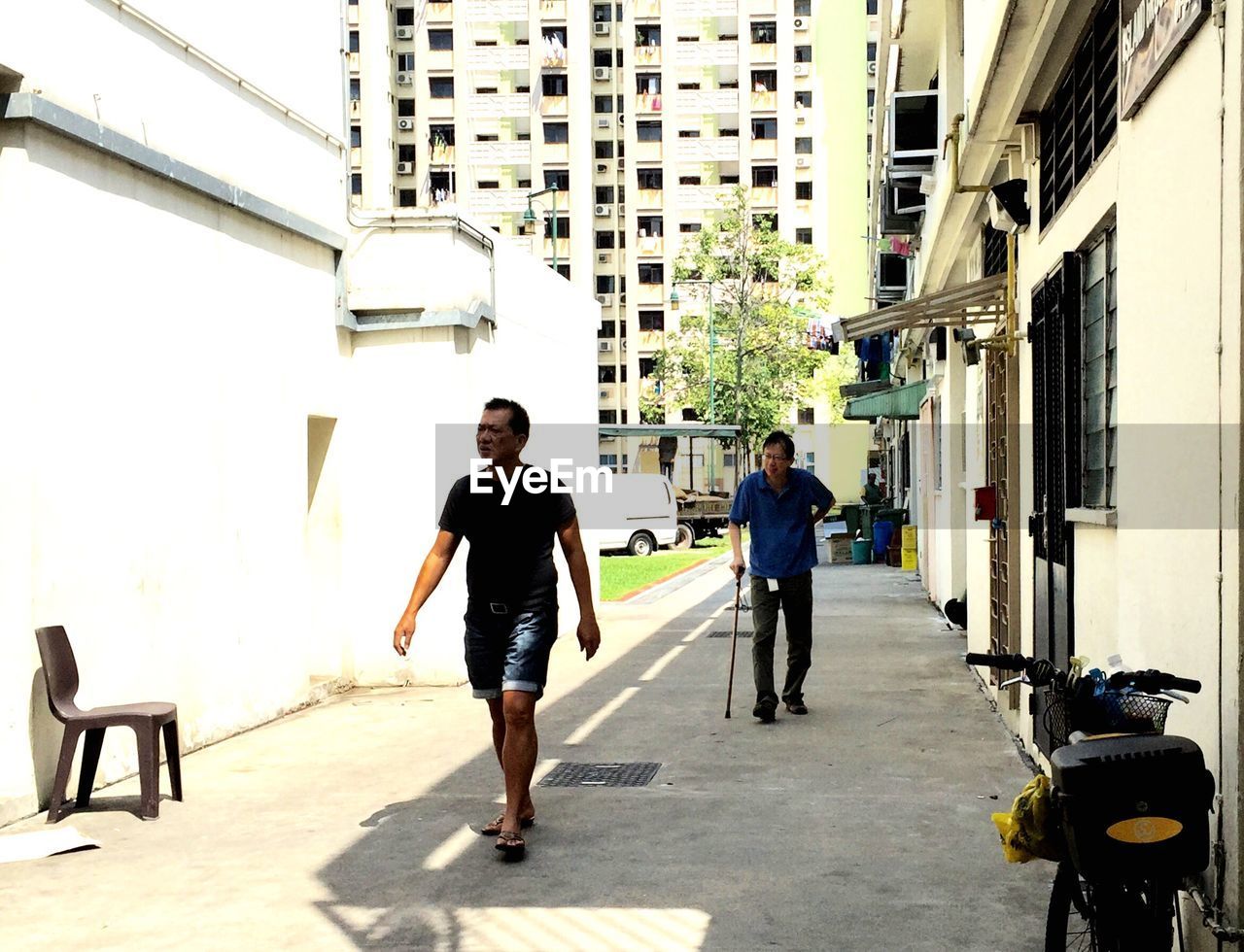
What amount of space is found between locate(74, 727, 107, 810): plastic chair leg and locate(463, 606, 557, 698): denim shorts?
6.83 ft

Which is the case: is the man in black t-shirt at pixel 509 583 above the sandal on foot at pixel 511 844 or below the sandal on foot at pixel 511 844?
above

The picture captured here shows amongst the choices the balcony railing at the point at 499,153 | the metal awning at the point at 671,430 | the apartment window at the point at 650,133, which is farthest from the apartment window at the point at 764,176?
the metal awning at the point at 671,430

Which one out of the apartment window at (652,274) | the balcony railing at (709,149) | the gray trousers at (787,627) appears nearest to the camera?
the gray trousers at (787,627)

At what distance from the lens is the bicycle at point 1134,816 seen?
347 centimetres

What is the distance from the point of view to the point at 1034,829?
3.92 m

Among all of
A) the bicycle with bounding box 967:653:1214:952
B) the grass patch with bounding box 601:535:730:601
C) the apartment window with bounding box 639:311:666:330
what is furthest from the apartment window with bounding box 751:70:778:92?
the bicycle with bounding box 967:653:1214:952

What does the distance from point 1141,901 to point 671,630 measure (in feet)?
41.3

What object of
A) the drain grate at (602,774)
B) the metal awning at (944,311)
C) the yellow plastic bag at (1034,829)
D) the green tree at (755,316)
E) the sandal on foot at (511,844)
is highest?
the green tree at (755,316)

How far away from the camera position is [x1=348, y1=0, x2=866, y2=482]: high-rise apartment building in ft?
237

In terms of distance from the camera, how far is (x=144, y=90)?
27.6ft

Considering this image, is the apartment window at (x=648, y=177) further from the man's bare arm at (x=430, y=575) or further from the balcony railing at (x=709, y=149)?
the man's bare arm at (x=430, y=575)

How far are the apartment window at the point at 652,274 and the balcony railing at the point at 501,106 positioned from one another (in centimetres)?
940

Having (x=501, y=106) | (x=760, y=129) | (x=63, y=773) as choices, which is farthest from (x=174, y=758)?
(x=760, y=129)

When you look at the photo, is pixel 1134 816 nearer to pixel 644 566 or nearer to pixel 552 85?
pixel 644 566
